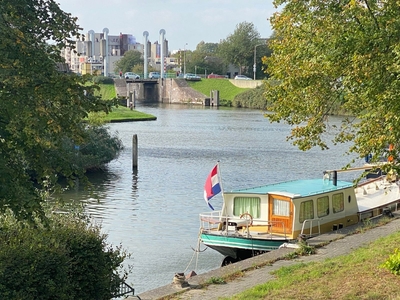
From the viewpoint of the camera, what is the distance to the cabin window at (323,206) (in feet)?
79.5

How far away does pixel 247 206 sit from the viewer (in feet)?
78.3

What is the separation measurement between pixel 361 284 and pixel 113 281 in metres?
5.08

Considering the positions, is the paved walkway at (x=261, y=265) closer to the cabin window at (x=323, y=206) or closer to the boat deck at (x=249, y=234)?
the cabin window at (x=323, y=206)

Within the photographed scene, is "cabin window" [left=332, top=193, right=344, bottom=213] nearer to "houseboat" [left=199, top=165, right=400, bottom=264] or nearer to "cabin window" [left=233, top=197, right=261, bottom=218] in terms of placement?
"houseboat" [left=199, top=165, right=400, bottom=264]

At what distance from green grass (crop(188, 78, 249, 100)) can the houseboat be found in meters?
96.8

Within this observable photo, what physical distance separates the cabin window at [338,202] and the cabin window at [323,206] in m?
0.40

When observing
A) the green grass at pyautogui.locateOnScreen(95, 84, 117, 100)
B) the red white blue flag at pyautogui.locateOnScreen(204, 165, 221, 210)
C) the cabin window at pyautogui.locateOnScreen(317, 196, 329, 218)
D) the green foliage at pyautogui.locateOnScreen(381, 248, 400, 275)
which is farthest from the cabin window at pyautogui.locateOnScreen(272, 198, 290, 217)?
the green grass at pyautogui.locateOnScreen(95, 84, 117, 100)

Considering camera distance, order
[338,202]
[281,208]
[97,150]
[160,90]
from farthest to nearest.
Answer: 1. [160,90]
2. [97,150]
3. [338,202]
4. [281,208]

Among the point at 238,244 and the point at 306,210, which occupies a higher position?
the point at 306,210

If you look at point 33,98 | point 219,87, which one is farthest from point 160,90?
point 33,98

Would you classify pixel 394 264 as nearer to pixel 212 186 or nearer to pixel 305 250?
pixel 305 250

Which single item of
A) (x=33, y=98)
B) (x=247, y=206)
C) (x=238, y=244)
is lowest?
(x=238, y=244)

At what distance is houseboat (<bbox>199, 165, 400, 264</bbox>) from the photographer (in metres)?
22.4

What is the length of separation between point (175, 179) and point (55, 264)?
28.3m
